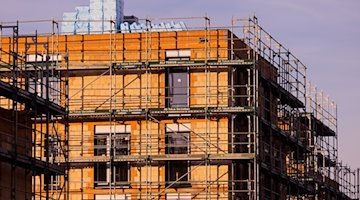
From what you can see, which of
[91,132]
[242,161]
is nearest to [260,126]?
[242,161]

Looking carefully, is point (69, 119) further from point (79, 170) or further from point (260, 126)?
point (260, 126)

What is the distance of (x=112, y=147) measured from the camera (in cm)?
6525

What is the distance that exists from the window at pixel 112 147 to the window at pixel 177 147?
182cm

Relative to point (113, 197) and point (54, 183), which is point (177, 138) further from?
point (54, 183)

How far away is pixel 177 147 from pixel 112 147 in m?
2.87

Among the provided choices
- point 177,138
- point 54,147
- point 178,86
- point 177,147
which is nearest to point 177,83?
→ point 178,86

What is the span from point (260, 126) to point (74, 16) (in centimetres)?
1079

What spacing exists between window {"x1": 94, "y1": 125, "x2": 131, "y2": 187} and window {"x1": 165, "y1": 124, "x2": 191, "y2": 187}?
1819 millimetres

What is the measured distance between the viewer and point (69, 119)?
65750 mm

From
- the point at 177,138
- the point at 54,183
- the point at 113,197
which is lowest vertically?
the point at 113,197

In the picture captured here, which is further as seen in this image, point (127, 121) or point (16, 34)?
point (127, 121)

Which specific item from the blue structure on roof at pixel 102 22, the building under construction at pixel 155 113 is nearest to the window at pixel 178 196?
the building under construction at pixel 155 113

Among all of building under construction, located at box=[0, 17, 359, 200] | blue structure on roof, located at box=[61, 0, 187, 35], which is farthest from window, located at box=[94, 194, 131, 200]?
blue structure on roof, located at box=[61, 0, 187, 35]

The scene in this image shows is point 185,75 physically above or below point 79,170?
above
